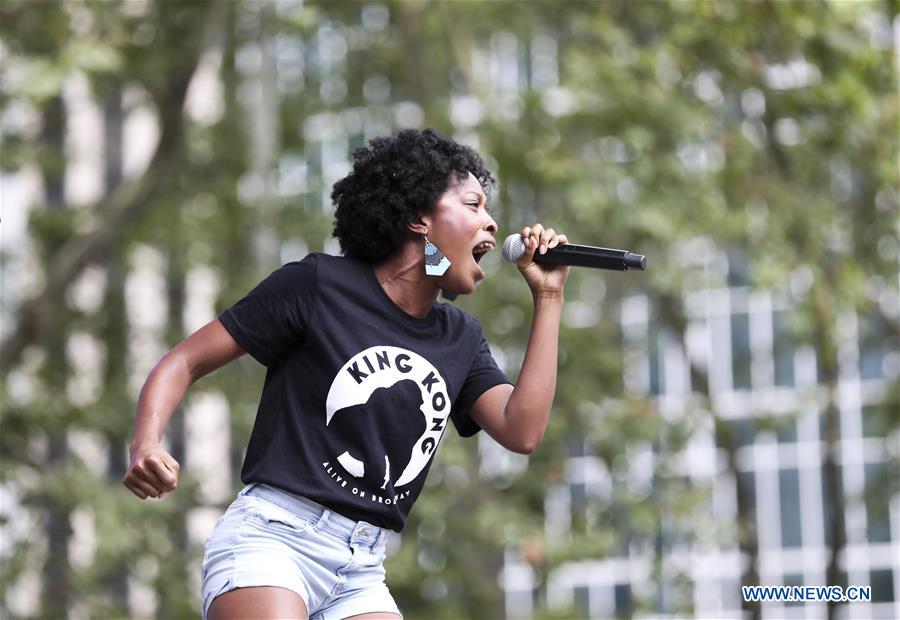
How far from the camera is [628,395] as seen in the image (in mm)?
11961

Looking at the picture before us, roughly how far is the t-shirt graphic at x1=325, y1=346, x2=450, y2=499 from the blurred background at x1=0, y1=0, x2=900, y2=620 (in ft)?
19.5

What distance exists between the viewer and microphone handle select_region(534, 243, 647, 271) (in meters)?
3.53

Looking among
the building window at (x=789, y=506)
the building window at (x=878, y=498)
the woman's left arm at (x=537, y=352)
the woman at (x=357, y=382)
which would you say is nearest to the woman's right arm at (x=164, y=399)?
the woman at (x=357, y=382)

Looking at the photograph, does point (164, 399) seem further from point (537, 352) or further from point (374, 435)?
point (537, 352)

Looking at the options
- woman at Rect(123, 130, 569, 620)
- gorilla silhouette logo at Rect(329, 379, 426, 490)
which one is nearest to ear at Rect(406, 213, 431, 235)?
woman at Rect(123, 130, 569, 620)

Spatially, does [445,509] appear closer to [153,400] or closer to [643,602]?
[643,602]

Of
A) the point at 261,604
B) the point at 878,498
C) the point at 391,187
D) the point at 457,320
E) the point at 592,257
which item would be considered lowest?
the point at 878,498

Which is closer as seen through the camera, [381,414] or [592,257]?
[381,414]

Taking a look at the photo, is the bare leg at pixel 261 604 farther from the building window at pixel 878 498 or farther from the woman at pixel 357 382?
the building window at pixel 878 498

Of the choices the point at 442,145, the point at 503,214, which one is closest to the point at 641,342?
the point at 503,214

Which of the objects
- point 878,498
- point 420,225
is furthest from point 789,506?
point 420,225

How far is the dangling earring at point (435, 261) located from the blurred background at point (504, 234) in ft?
19.0

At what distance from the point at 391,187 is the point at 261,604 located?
97cm

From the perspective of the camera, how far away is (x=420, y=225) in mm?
3598
